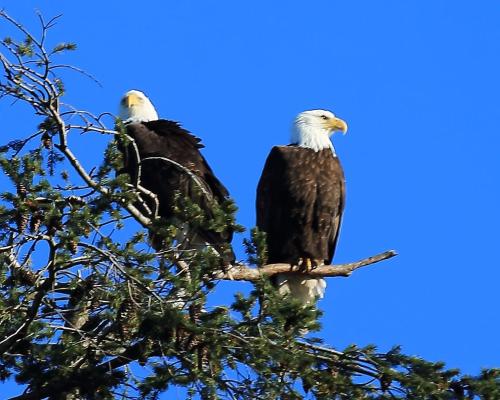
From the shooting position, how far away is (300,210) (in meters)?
9.07

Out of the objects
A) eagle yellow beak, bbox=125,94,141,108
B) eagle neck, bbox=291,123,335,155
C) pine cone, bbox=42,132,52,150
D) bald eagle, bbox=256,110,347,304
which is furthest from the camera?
eagle yellow beak, bbox=125,94,141,108

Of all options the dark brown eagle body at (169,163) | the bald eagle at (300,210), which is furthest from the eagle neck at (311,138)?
the dark brown eagle body at (169,163)

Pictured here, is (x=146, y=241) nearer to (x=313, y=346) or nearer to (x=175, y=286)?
(x=175, y=286)

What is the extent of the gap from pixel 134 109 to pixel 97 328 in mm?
4223

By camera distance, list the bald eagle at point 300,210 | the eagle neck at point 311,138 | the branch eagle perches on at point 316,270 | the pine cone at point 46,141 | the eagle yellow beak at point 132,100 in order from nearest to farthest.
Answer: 1. the pine cone at point 46,141
2. the branch eagle perches on at point 316,270
3. the bald eagle at point 300,210
4. the eagle neck at point 311,138
5. the eagle yellow beak at point 132,100

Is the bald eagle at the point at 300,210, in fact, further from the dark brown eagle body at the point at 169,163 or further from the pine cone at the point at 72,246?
the pine cone at the point at 72,246

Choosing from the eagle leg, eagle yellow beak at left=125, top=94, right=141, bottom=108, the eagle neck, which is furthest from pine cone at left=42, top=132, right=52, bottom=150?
eagle yellow beak at left=125, top=94, right=141, bottom=108

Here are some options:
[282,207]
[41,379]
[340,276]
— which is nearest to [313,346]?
[41,379]

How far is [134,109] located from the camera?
10.2m

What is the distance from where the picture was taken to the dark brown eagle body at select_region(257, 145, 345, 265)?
357 inches

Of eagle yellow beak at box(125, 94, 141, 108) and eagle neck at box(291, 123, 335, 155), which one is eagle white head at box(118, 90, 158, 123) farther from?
eagle neck at box(291, 123, 335, 155)

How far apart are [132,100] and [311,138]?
5.21 feet

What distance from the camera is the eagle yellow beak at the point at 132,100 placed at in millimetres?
10266

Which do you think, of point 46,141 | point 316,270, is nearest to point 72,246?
point 46,141
